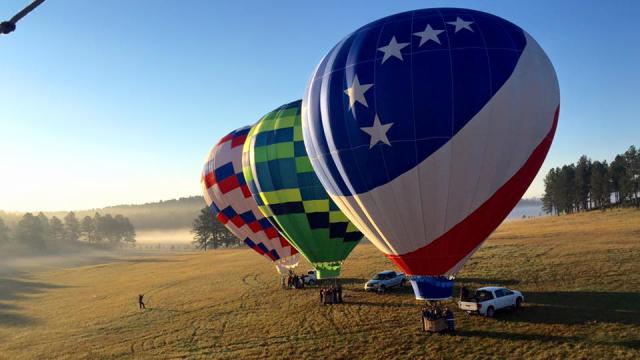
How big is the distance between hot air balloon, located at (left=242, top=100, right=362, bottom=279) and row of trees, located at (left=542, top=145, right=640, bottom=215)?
267 ft

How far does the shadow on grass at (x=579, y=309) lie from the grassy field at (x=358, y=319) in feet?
0.15

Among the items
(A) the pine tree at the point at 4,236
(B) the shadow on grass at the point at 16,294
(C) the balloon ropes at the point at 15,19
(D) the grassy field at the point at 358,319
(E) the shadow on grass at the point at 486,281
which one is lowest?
(B) the shadow on grass at the point at 16,294

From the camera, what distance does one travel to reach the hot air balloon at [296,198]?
27.3 metres

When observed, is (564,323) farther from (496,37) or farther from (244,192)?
(244,192)

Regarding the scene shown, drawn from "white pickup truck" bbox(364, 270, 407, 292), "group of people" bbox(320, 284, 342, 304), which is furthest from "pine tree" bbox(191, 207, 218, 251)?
"group of people" bbox(320, 284, 342, 304)

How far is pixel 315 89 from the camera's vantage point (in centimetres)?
2003

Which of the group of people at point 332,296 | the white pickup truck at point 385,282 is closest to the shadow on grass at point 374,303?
the group of people at point 332,296

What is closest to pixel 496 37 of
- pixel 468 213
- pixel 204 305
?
pixel 468 213

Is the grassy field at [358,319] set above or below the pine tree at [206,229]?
below

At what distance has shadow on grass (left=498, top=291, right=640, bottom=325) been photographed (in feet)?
64.4

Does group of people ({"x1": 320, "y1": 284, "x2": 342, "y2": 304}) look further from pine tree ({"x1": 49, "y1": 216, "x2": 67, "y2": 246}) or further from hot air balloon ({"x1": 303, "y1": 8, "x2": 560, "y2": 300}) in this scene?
pine tree ({"x1": 49, "y1": 216, "x2": 67, "y2": 246})

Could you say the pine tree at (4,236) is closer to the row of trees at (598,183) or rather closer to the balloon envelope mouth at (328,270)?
the balloon envelope mouth at (328,270)

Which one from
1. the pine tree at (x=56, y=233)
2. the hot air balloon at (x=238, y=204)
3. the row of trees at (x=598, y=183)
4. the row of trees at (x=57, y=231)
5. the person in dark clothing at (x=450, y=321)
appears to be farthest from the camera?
the pine tree at (x=56, y=233)

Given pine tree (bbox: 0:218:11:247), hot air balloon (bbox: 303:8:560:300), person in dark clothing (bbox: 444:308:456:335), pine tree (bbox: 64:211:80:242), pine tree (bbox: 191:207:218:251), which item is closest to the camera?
hot air balloon (bbox: 303:8:560:300)
